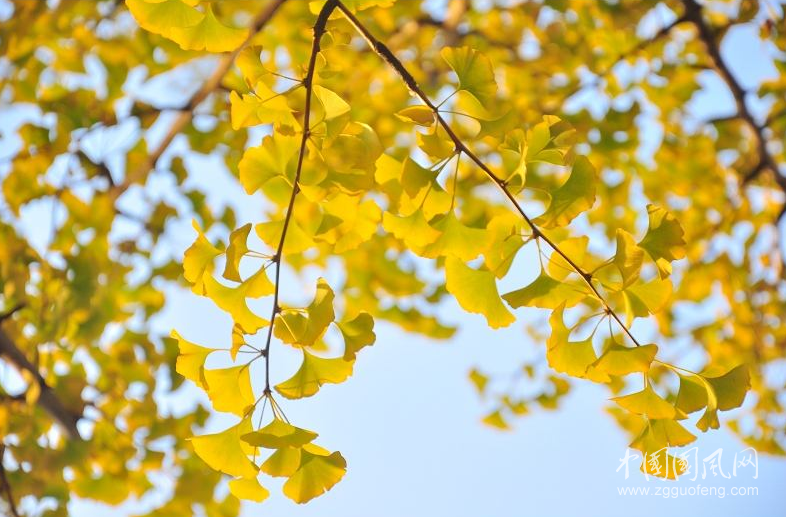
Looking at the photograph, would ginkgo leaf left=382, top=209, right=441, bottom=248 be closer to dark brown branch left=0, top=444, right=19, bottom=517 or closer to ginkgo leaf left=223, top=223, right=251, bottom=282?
ginkgo leaf left=223, top=223, right=251, bottom=282

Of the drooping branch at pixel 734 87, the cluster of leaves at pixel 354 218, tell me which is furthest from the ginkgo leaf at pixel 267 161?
the drooping branch at pixel 734 87

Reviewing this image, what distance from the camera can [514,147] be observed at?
49cm

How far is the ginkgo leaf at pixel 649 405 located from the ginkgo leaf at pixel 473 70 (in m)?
0.22

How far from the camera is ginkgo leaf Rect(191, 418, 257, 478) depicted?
0.52 m

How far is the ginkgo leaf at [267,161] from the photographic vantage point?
51cm

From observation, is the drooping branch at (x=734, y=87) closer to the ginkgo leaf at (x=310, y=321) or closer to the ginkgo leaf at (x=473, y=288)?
the ginkgo leaf at (x=473, y=288)

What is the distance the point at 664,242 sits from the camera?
1.61ft

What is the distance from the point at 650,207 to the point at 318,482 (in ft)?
0.96

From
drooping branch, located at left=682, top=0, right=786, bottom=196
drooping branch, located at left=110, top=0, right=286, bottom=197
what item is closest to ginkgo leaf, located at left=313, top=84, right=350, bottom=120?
drooping branch, located at left=110, top=0, right=286, bottom=197

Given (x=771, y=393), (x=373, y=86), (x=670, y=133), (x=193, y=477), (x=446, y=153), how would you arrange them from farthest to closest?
1. (x=373, y=86)
2. (x=771, y=393)
3. (x=670, y=133)
4. (x=193, y=477)
5. (x=446, y=153)

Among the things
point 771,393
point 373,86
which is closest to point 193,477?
point 373,86

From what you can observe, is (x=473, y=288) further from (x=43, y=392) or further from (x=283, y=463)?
(x=43, y=392)

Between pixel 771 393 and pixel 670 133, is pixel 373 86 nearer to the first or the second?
pixel 670 133

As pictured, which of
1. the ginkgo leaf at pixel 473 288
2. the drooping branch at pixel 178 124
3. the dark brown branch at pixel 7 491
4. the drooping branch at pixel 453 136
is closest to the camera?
the drooping branch at pixel 453 136
